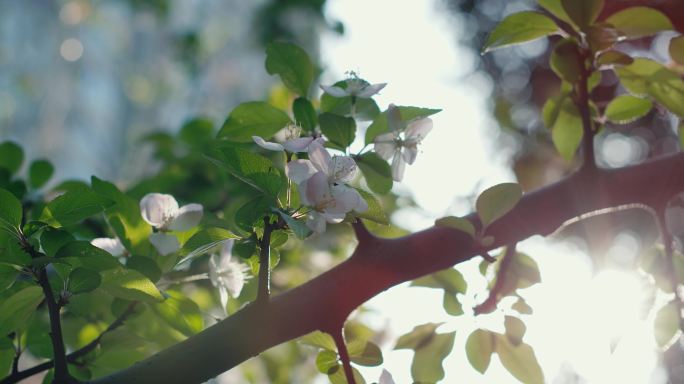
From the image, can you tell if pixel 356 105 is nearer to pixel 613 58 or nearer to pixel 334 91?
pixel 334 91

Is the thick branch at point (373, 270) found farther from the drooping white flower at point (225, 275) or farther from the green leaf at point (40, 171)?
the green leaf at point (40, 171)

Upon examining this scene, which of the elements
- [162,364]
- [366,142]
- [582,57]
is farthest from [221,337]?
[582,57]

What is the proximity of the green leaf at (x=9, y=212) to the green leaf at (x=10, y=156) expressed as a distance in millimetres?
436

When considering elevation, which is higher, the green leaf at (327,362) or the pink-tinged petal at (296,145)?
the pink-tinged petal at (296,145)

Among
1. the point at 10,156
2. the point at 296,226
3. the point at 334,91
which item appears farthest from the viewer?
the point at 10,156

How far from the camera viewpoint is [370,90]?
499 mm

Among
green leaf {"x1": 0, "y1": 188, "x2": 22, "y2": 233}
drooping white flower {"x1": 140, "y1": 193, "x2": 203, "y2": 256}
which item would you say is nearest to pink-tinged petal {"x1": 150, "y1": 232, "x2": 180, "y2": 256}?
drooping white flower {"x1": 140, "y1": 193, "x2": 203, "y2": 256}

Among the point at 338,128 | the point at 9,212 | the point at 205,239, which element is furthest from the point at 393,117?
the point at 9,212

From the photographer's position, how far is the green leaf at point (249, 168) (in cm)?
41

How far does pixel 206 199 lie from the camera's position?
0.99 metres

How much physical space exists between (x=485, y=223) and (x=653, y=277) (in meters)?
0.22

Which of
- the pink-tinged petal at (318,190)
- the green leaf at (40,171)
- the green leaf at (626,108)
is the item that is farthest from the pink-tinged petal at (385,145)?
the green leaf at (40,171)

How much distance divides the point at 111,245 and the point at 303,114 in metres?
0.19

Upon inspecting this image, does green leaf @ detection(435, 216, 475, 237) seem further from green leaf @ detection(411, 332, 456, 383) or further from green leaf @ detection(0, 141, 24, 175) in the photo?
green leaf @ detection(0, 141, 24, 175)
